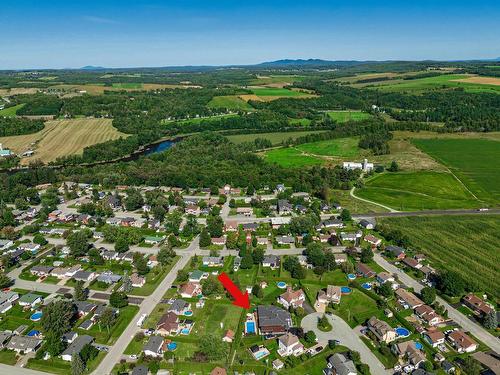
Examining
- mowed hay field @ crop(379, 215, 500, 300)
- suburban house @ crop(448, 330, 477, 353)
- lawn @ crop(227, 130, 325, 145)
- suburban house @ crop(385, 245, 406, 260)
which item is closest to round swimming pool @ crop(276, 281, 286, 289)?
suburban house @ crop(385, 245, 406, 260)

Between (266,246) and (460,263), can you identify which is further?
(266,246)

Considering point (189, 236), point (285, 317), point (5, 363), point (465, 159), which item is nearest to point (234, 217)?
point (189, 236)

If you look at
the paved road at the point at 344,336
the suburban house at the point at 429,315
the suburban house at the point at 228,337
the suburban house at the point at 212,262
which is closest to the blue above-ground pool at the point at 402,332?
the suburban house at the point at 429,315

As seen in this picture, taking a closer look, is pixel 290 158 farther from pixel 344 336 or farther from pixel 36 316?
pixel 36 316

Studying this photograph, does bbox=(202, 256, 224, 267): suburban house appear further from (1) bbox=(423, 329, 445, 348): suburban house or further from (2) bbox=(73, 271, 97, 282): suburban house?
(1) bbox=(423, 329, 445, 348): suburban house

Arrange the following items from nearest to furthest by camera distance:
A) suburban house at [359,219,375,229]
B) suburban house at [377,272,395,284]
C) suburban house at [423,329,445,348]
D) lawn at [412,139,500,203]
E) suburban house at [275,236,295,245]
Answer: suburban house at [423,329,445,348] → suburban house at [377,272,395,284] → suburban house at [275,236,295,245] → suburban house at [359,219,375,229] → lawn at [412,139,500,203]

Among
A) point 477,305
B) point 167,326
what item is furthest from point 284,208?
point 167,326

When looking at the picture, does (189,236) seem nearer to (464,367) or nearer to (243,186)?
(243,186)
